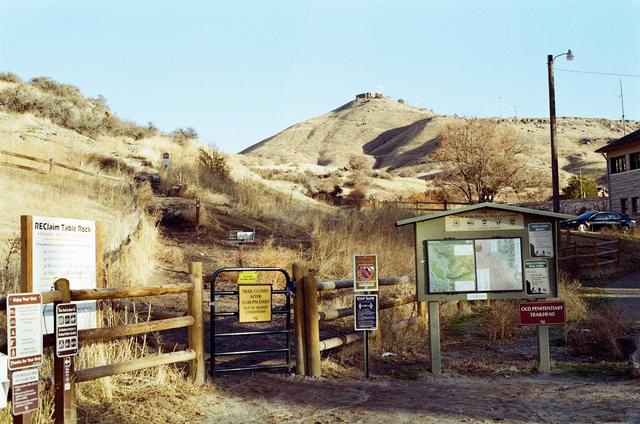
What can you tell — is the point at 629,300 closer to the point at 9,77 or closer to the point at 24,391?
the point at 24,391

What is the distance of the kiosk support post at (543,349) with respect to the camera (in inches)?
395

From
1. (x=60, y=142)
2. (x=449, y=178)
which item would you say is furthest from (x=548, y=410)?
(x=449, y=178)

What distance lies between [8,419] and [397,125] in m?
140

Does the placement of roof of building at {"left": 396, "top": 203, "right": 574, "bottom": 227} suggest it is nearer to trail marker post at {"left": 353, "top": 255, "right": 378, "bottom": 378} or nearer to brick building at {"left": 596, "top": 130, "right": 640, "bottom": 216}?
trail marker post at {"left": 353, "top": 255, "right": 378, "bottom": 378}

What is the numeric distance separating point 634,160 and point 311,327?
40.7m

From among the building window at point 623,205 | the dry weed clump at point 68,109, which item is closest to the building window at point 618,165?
the building window at point 623,205

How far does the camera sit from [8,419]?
619 cm

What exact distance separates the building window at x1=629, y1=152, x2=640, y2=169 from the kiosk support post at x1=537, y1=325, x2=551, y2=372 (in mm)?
38356

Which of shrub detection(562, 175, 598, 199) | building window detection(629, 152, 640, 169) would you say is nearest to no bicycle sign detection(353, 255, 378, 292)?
building window detection(629, 152, 640, 169)

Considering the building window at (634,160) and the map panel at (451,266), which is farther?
the building window at (634,160)

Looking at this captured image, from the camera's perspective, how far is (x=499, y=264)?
1014 centimetres

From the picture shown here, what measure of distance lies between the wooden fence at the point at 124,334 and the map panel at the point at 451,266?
10.5 ft

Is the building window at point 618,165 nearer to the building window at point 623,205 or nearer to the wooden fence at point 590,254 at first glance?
the building window at point 623,205

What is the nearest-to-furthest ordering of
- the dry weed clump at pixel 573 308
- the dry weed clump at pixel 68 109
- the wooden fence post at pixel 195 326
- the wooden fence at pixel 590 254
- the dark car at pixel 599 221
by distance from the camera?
1. the wooden fence post at pixel 195 326
2. the dry weed clump at pixel 573 308
3. the wooden fence at pixel 590 254
4. the dry weed clump at pixel 68 109
5. the dark car at pixel 599 221
